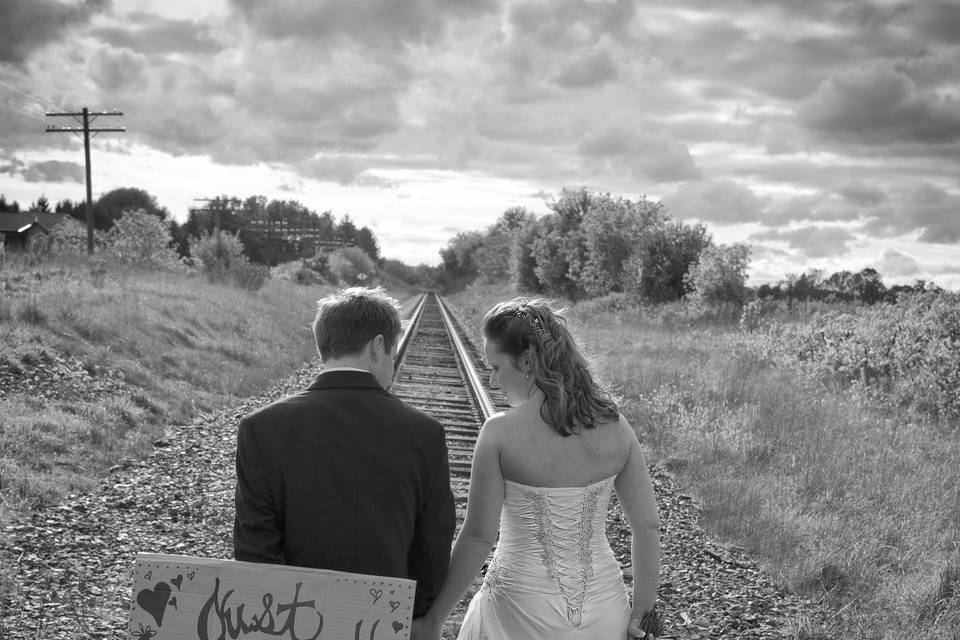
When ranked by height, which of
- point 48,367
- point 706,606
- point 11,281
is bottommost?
point 706,606

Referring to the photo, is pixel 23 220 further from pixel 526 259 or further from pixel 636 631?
pixel 636 631

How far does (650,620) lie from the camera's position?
2840mm

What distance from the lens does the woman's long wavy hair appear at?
2.62 metres

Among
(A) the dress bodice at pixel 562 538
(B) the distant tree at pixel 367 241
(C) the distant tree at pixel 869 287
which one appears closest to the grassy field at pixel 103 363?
(A) the dress bodice at pixel 562 538

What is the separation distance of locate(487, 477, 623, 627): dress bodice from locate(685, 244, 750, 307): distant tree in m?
26.1

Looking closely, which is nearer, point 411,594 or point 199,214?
point 411,594

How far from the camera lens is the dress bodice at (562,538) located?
8.90 feet

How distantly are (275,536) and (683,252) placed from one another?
3147cm

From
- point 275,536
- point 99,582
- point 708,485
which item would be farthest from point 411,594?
point 708,485

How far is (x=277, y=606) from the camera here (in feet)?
7.66

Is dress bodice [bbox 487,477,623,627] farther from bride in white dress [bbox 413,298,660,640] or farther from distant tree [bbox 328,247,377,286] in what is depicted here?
distant tree [bbox 328,247,377,286]

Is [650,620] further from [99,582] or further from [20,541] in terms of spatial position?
[20,541]

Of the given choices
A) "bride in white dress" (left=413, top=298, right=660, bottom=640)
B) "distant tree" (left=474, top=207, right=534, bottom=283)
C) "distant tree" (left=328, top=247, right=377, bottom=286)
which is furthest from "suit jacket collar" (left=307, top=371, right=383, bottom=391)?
"distant tree" (left=474, top=207, right=534, bottom=283)

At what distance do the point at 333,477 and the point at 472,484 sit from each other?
1.69ft
